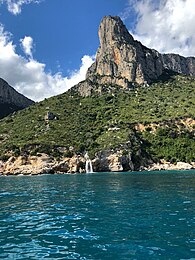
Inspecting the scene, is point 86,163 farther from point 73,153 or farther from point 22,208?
point 22,208

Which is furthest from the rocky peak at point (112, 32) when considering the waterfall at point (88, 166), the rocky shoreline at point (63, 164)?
the waterfall at point (88, 166)

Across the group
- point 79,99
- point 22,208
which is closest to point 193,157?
point 79,99

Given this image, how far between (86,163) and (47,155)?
41.3 ft

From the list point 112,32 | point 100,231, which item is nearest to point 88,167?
point 100,231

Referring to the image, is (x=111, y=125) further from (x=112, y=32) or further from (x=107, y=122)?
(x=112, y=32)

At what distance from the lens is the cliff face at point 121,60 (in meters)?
171

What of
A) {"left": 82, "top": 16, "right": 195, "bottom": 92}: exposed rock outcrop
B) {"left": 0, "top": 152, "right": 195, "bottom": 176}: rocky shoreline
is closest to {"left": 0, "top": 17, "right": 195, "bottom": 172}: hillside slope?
{"left": 0, "top": 152, "right": 195, "bottom": 176}: rocky shoreline

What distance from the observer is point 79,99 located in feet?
511

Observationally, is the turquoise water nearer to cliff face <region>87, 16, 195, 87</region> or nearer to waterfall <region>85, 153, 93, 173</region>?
waterfall <region>85, 153, 93, 173</region>

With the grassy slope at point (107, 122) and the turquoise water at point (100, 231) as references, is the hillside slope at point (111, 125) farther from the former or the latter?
the turquoise water at point (100, 231)

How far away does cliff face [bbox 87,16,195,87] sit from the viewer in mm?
171000

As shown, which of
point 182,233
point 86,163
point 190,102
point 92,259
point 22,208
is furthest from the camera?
point 190,102

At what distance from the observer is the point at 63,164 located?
9894 cm

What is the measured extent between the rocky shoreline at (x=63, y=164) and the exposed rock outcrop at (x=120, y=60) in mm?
65868
